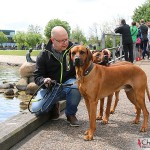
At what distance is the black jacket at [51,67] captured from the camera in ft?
22.0

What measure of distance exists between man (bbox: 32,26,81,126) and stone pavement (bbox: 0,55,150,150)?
0.29 m

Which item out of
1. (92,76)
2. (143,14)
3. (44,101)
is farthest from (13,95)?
(143,14)

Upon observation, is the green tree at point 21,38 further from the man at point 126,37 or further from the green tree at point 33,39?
the man at point 126,37

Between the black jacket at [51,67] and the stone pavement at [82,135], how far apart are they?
0.82 m

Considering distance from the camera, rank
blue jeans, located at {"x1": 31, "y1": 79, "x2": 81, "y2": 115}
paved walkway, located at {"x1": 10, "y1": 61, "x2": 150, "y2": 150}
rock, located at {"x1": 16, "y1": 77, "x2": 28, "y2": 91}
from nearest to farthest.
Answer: paved walkway, located at {"x1": 10, "y1": 61, "x2": 150, "y2": 150}
blue jeans, located at {"x1": 31, "y1": 79, "x2": 81, "y2": 115}
rock, located at {"x1": 16, "y1": 77, "x2": 28, "y2": 91}

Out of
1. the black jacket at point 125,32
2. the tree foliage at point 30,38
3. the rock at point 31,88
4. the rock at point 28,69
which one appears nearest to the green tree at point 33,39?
the tree foliage at point 30,38

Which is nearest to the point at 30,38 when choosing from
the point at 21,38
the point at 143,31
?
the point at 21,38

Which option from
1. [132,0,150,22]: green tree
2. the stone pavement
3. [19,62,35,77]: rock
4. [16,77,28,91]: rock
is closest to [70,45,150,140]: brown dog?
the stone pavement

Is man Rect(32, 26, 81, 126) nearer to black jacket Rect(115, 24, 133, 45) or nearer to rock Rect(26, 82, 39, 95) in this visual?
rock Rect(26, 82, 39, 95)

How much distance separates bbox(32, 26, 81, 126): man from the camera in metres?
6.62

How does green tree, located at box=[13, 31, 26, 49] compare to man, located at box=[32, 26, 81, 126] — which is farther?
green tree, located at box=[13, 31, 26, 49]

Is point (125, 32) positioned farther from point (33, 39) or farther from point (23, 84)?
point (33, 39)

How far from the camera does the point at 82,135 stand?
596 cm

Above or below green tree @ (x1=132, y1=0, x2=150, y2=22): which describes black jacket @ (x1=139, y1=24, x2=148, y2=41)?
below
